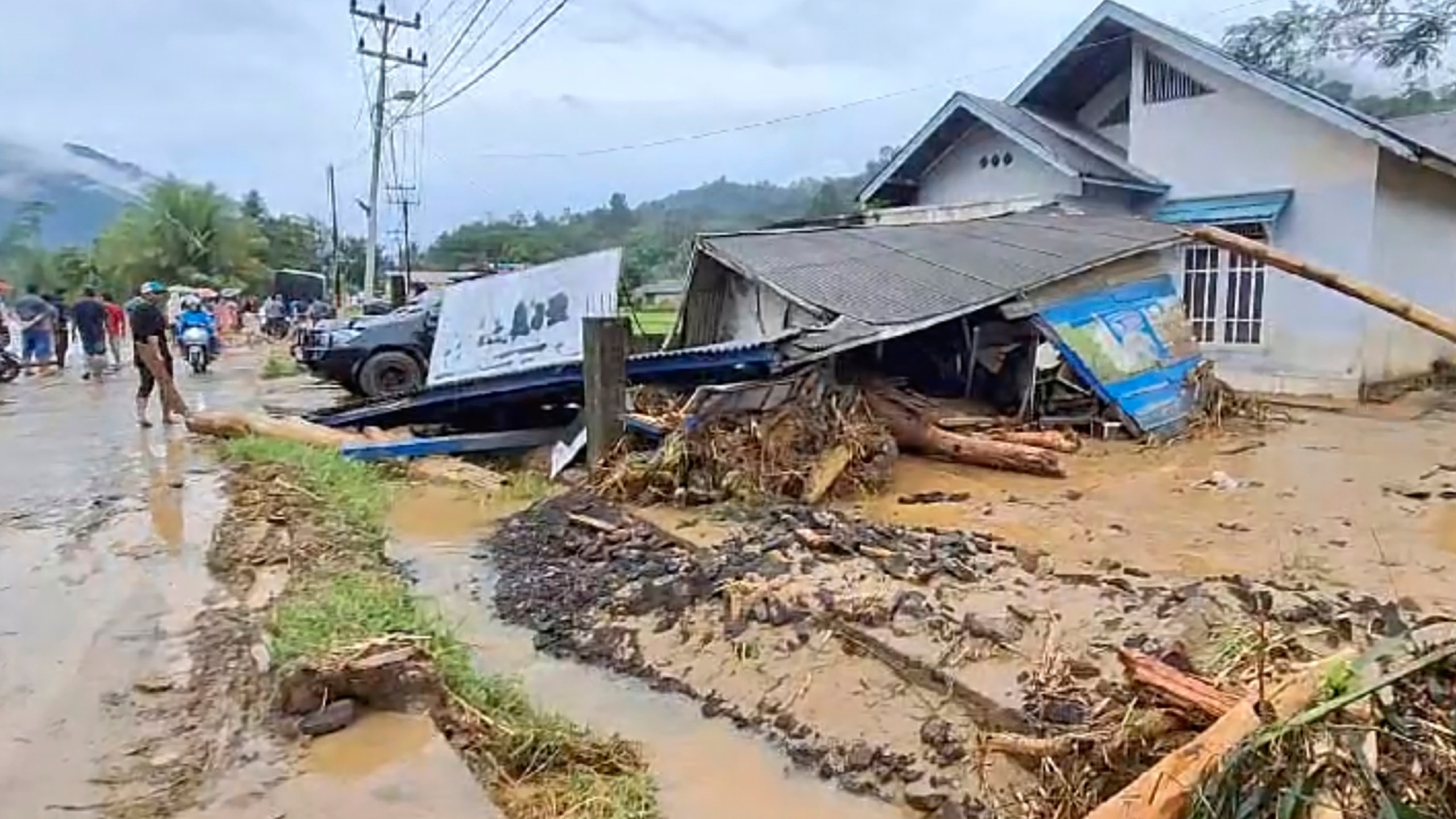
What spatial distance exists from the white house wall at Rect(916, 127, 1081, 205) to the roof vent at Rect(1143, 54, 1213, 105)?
63.8 inches

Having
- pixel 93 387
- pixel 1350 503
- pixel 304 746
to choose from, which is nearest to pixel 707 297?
pixel 1350 503

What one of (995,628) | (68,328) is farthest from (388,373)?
(68,328)

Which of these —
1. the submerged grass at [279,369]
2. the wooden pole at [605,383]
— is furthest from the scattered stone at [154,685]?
the submerged grass at [279,369]

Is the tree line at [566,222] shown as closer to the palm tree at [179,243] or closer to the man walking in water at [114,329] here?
the palm tree at [179,243]

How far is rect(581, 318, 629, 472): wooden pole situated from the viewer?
912 cm

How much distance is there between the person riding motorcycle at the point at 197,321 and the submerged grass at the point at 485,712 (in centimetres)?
1582

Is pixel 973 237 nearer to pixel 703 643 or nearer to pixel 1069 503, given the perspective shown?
pixel 1069 503

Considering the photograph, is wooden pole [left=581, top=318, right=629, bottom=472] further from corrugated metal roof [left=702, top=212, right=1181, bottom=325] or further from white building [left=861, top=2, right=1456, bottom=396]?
white building [left=861, top=2, right=1456, bottom=396]

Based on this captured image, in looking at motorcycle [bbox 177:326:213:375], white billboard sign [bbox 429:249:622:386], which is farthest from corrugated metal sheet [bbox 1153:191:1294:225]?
motorcycle [bbox 177:326:213:375]

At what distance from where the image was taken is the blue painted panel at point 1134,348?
10156 millimetres

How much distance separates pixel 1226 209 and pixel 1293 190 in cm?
82

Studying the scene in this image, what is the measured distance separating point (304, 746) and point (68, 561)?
12.4ft

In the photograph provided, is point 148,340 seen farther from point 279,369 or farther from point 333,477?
point 279,369

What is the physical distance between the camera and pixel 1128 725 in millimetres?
3496
